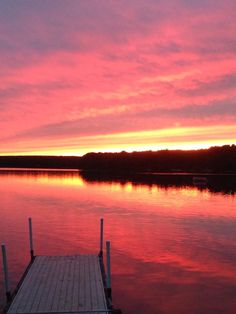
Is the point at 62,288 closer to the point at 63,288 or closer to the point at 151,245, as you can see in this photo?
the point at 63,288

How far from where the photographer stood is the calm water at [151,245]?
18109 mm

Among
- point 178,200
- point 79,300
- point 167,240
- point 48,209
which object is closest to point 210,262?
point 167,240

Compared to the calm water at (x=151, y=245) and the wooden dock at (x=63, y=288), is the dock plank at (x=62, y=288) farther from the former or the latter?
the calm water at (x=151, y=245)

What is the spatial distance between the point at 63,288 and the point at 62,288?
0.14ft

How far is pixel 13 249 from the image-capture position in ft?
88.4

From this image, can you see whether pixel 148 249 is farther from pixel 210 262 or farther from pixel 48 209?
pixel 48 209

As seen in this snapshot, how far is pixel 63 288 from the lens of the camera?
15.6 m

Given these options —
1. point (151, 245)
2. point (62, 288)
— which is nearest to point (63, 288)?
point (62, 288)

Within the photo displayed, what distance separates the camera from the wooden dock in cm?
1365

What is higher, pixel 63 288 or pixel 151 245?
pixel 63 288

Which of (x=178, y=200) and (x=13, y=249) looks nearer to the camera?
(x=13, y=249)

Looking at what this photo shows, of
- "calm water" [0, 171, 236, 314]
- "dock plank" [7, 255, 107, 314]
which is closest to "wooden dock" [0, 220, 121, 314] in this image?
"dock plank" [7, 255, 107, 314]

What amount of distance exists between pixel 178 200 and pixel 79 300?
48.8 metres

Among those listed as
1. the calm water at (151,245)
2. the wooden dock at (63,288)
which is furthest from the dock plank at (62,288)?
the calm water at (151,245)
